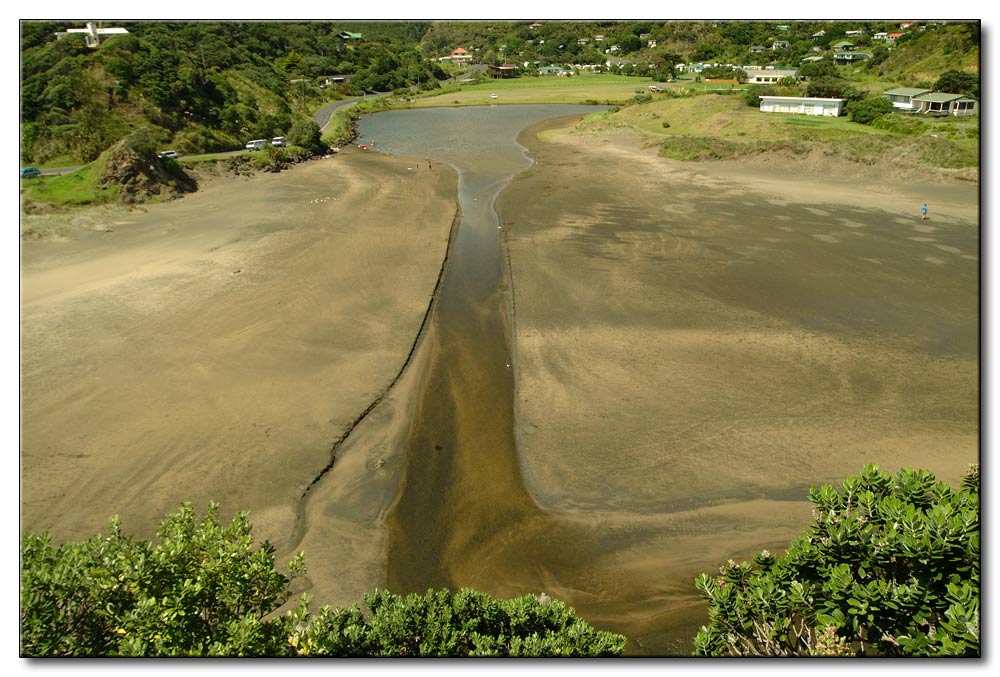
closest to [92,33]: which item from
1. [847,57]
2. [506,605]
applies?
[506,605]

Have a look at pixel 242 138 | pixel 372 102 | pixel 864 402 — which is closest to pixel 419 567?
pixel 864 402

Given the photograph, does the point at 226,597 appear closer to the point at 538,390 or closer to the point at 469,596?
the point at 469,596

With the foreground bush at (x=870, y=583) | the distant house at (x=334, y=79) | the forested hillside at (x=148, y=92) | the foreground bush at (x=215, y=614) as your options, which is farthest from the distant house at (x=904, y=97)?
the distant house at (x=334, y=79)

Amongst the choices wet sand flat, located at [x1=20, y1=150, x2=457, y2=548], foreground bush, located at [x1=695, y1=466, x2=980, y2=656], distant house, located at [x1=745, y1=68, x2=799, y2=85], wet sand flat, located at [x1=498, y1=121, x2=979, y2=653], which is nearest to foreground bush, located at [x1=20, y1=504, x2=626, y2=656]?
foreground bush, located at [x1=695, y1=466, x2=980, y2=656]

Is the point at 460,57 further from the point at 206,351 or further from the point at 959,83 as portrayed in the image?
the point at 206,351

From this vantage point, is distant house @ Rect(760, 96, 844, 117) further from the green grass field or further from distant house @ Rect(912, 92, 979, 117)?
the green grass field

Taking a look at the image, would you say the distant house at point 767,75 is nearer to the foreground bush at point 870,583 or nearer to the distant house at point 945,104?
the distant house at point 945,104
